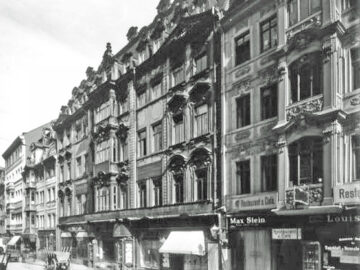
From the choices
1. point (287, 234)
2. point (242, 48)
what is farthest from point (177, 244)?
point (242, 48)

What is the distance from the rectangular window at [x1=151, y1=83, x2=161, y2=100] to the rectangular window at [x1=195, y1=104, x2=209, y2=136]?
177 inches

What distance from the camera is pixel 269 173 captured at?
17.1m

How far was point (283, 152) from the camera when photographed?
16.0m

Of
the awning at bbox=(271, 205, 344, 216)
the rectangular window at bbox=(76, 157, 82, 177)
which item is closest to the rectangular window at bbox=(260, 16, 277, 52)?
the awning at bbox=(271, 205, 344, 216)

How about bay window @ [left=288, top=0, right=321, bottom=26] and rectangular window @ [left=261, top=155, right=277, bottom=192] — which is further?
rectangular window @ [left=261, top=155, right=277, bottom=192]

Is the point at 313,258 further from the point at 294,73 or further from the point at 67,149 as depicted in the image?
the point at 67,149

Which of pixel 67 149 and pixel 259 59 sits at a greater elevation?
pixel 259 59

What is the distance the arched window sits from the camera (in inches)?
580

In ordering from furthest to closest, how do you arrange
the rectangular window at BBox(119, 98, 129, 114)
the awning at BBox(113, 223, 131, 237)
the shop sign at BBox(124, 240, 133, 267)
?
the rectangular window at BBox(119, 98, 129, 114) → the awning at BBox(113, 223, 131, 237) → the shop sign at BBox(124, 240, 133, 267)

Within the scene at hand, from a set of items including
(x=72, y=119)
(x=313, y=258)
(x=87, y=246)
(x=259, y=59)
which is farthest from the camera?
(x=72, y=119)

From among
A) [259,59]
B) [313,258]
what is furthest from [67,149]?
[313,258]

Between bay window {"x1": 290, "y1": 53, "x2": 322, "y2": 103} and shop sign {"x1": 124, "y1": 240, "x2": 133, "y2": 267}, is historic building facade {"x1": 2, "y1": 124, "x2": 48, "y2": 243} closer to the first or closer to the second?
shop sign {"x1": 124, "y1": 240, "x2": 133, "y2": 267}

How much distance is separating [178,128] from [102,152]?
10.2 meters

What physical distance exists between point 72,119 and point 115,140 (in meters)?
10.8
